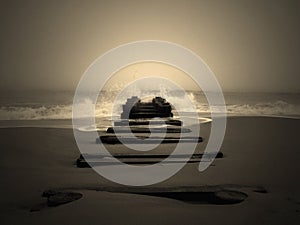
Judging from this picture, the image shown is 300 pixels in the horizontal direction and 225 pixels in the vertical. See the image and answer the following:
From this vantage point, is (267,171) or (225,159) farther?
(225,159)

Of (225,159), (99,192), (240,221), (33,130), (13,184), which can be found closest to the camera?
(240,221)

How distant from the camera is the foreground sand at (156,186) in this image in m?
3.63

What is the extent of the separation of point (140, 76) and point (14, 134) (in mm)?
9456

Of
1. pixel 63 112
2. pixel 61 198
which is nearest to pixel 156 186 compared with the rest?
pixel 61 198

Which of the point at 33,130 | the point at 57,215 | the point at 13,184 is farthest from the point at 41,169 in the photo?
the point at 33,130

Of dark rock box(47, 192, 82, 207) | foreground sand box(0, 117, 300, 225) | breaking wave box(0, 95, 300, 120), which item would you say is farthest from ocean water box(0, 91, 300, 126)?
dark rock box(47, 192, 82, 207)

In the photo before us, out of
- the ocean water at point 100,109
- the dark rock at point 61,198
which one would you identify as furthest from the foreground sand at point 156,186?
the ocean water at point 100,109

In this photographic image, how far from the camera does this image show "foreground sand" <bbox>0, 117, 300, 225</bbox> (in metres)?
3.63

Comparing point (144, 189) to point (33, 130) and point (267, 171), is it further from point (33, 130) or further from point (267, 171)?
point (33, 130)

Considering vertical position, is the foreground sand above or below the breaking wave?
below

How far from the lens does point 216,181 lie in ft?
17.6

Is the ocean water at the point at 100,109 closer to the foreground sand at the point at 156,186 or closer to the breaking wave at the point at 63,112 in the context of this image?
the breaking wave at the point at 63,112

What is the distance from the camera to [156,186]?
16.4ft

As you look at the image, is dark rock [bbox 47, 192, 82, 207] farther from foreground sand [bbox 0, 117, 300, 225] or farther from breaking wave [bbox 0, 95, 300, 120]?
breaking wave [bbox 0, 95, 300, 120]
